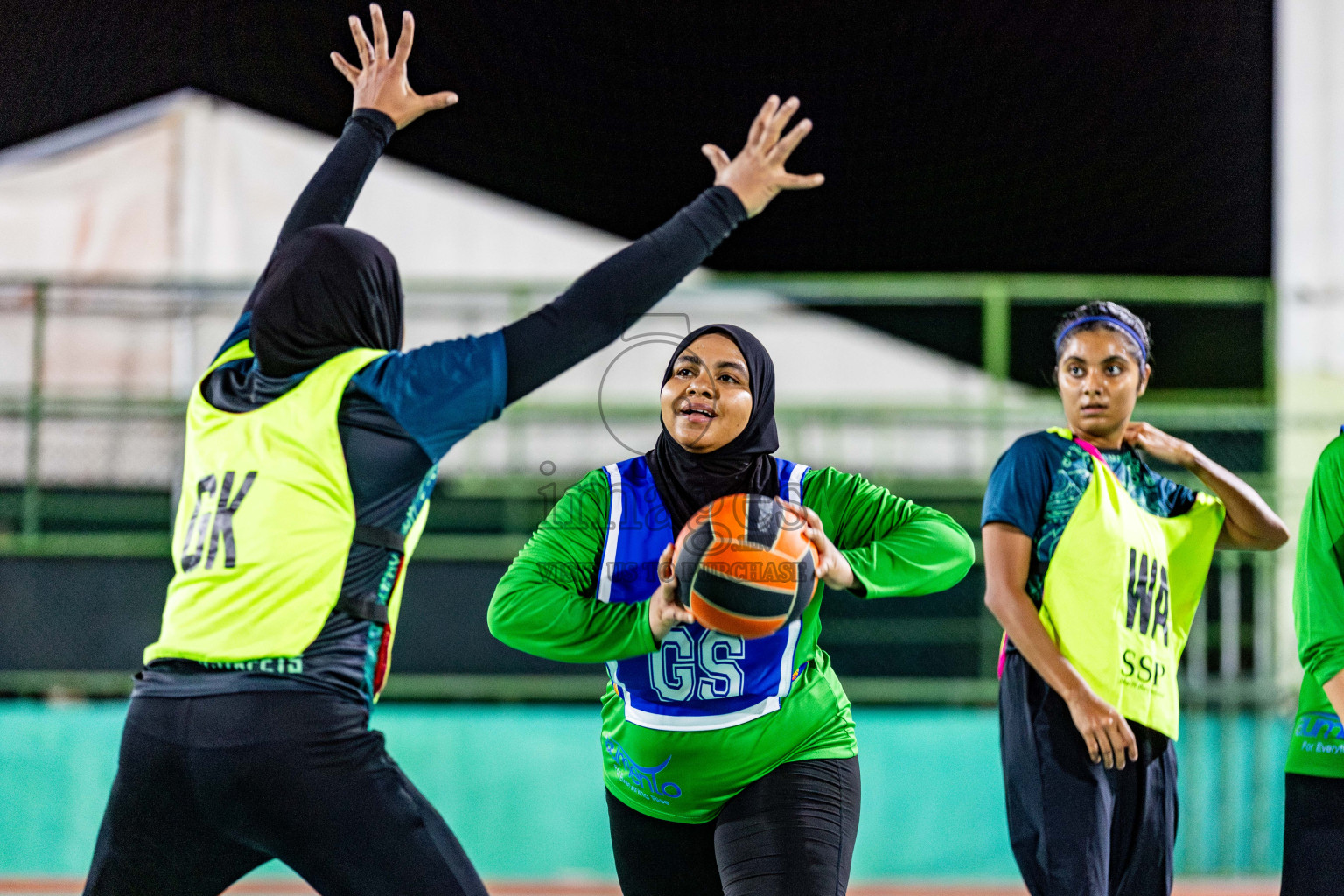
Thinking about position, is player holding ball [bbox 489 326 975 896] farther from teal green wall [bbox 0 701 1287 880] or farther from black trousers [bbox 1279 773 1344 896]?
teal green wall [bbox 0 701 1287 880]

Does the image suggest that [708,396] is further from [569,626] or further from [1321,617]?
[1321,617]

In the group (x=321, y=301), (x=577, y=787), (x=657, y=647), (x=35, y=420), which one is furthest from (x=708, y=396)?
(x=35, y=420)

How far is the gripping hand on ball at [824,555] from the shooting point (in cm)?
235

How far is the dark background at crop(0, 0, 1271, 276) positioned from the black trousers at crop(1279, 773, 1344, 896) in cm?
677

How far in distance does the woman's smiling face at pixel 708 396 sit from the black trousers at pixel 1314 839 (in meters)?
1.39

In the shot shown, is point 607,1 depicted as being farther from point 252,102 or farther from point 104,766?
point 104,766

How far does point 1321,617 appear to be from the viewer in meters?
2.61

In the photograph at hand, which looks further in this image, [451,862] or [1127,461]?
[1127,461]

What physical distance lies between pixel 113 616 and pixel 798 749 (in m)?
6.76

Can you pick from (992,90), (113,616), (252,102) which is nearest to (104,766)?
(113,616)

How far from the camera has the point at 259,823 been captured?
6.57ft

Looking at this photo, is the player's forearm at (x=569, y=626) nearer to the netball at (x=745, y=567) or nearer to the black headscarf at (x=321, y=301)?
the netball at (x=745, y=567)

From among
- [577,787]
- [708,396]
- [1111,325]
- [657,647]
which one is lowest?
[577,787]

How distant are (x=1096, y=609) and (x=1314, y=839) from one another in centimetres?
63
